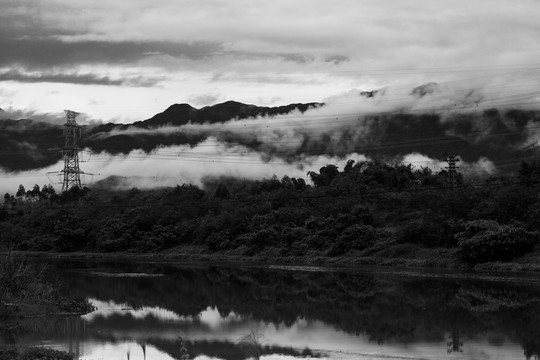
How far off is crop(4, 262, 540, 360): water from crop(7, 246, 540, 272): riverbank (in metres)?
4.49

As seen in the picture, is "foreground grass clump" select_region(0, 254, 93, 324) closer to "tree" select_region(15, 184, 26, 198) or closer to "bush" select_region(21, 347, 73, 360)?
"bush" select_region(21, 347, 73, 360)

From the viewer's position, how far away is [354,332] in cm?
2684

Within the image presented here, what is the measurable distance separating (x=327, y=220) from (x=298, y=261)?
4.81 metres

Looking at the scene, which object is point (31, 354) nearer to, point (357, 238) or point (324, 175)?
point (357, 238)

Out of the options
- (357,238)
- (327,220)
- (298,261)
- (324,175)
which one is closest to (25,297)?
(357,238)

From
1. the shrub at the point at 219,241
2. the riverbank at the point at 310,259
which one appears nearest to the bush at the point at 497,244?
the riverbank at the point at 310,259

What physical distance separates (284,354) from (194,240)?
6088 cm

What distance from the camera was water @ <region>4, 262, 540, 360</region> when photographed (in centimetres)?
2302

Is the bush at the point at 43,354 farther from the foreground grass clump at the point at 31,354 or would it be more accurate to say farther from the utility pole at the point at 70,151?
the utility pole at the point at 70,151

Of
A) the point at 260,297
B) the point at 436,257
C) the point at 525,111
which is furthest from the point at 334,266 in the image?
the point at 525,111

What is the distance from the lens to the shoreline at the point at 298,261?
51.5m

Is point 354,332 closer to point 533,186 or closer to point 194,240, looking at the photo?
point 533,186

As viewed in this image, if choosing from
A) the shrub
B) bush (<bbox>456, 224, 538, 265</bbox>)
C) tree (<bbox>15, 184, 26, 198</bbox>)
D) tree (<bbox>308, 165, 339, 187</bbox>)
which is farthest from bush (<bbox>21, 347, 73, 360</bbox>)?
tree (<bbox>15, 184, 26, 198</bbox>)

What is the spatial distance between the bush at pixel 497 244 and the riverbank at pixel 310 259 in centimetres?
62
